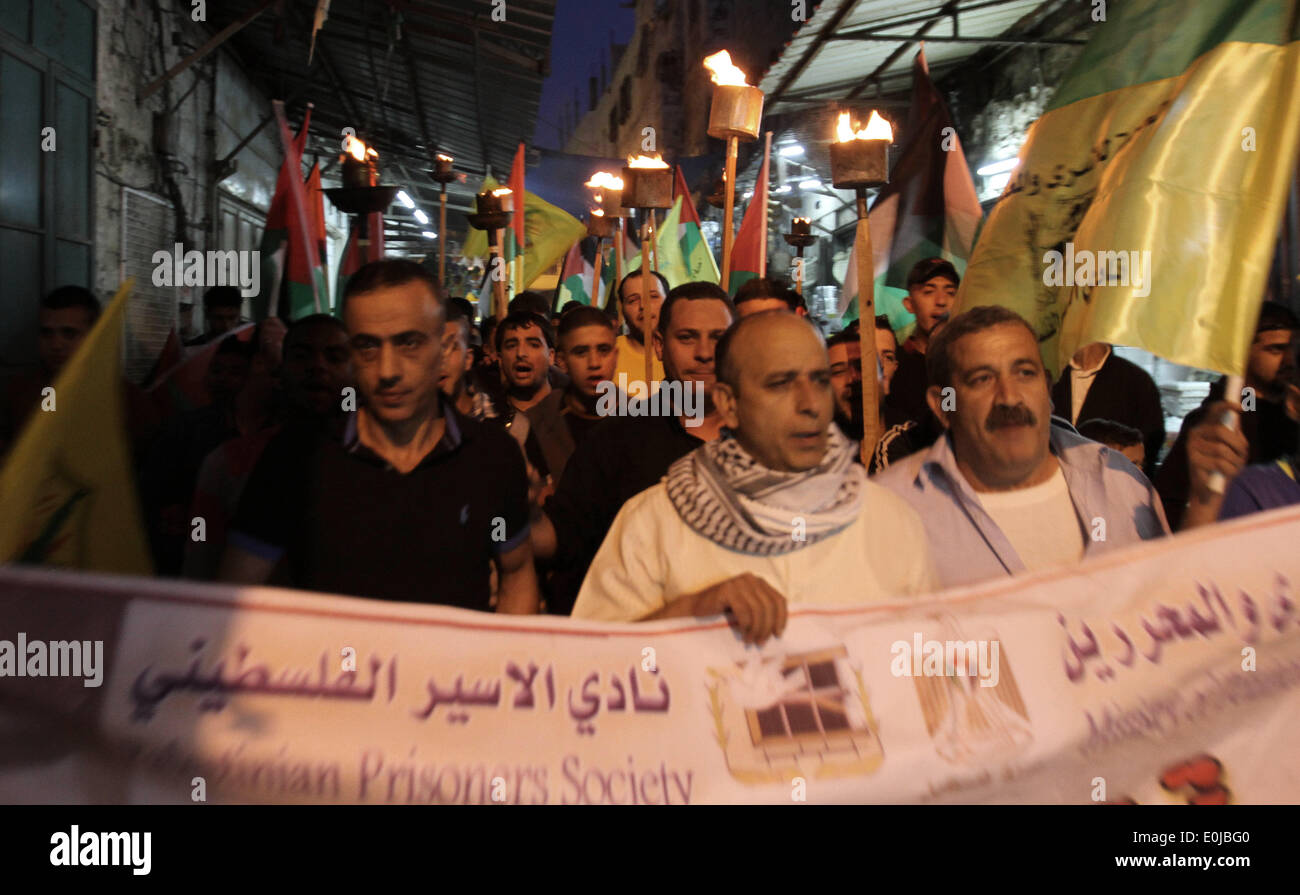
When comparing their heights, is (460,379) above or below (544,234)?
below

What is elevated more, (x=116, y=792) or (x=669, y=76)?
(x=669, y=76)

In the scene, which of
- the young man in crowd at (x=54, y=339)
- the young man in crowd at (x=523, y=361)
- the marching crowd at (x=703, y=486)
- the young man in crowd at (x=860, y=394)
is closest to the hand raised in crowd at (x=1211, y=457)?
the marching crowd at (x=703, y=486)

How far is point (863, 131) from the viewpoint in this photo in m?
3.82

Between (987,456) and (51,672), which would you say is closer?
(51,672)

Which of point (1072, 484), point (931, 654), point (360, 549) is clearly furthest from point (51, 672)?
point (1072, 484)

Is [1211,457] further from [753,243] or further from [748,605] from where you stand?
[753,243]

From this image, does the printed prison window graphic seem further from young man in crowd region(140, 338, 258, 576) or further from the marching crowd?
young man in crowd region(140, 338, 258, 576)

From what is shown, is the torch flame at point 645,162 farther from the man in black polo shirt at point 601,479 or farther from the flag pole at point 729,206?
the man in black polo shirt at point 601,479

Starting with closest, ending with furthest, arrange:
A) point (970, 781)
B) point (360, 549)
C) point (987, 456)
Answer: point (970, 781), point (360, 549), point (987, 456)

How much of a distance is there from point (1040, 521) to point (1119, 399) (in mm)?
2162

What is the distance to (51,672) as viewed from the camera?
5.76ft

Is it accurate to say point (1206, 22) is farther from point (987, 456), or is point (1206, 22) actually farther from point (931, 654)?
point (931, 654)

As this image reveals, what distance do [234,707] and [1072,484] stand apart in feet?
6.67

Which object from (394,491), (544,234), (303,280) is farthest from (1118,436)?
(544,234)
